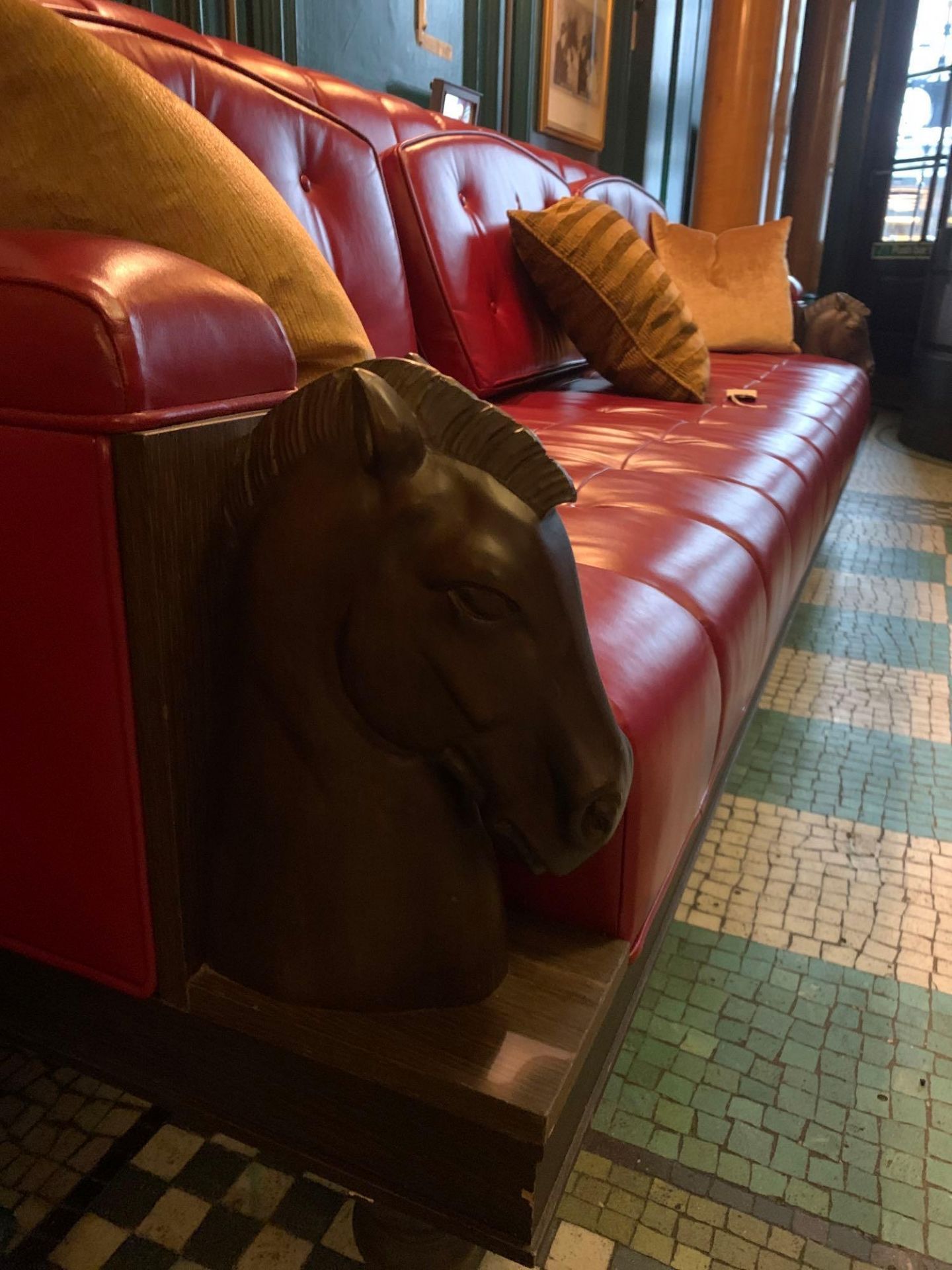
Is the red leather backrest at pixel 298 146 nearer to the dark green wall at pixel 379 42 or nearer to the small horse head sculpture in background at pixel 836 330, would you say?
the dark green wall at pixel 379 42

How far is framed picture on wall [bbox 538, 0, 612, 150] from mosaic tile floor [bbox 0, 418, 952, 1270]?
9.38ft

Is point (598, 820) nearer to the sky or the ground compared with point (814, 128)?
nearer to the ground

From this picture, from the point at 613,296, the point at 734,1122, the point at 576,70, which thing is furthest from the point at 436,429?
the point at 576,70

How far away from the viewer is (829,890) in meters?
1.24

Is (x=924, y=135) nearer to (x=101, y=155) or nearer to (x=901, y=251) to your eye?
(x=901, y=251)

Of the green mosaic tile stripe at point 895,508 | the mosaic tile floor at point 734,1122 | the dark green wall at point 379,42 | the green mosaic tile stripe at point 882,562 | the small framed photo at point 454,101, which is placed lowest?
the green mosaic tile stripe at point 895,508

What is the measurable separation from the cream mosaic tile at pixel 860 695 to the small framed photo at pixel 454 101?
63.8 inches

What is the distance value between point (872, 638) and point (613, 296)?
981 mm

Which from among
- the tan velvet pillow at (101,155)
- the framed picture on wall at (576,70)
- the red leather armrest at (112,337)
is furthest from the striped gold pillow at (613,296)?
the framed picture on wall at (576,70)

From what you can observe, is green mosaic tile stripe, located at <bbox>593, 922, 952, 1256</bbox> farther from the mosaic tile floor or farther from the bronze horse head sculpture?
the bronze horse head sculpture

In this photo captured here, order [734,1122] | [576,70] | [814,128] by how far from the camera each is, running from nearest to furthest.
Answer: [734,1122] → [576,70] → [814,128]

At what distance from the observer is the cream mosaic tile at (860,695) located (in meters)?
1.75

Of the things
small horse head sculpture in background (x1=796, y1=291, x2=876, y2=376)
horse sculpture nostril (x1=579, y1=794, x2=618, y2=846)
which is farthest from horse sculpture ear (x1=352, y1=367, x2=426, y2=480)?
small horse head sculpture in background (x1=796, y1=291, x2=876, y2=376)

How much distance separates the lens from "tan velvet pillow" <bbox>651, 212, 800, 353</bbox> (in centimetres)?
298
